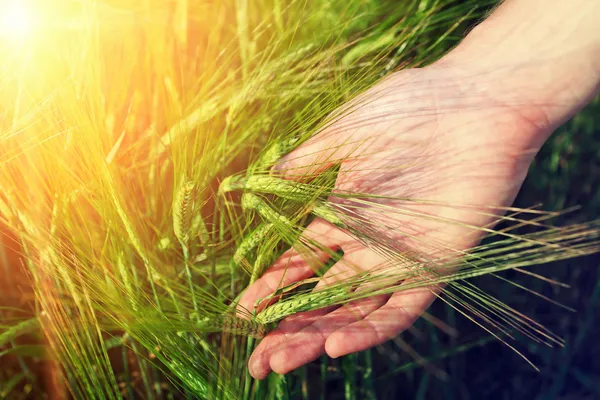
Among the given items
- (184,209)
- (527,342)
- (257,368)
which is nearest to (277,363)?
(257,368)

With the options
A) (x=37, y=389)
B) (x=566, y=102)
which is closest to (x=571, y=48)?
(x=566, y=102)

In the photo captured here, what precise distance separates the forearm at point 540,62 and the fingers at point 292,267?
32cm

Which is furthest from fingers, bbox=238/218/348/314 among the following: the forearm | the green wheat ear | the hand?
the forearm

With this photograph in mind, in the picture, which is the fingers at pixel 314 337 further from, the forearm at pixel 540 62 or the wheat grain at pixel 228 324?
the forearm at pixel 540 62

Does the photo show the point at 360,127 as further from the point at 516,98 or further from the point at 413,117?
the point at 516,98

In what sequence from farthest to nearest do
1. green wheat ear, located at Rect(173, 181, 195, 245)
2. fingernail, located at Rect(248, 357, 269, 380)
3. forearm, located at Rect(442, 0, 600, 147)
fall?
forearm, located at Rect(442, 0, 600, 147) → fingernail, located at Rect(248, 357, 269, 380) → green wheat ear, located at Rect(173, 181, 195, 245)

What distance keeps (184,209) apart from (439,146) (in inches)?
15.3

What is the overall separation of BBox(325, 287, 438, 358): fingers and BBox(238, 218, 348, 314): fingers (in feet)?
0.31

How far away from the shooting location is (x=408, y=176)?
72 centimetres

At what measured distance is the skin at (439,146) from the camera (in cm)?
68

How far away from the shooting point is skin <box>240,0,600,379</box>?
678 millimetres

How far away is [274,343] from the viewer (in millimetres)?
650

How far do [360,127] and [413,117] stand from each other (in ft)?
0.27

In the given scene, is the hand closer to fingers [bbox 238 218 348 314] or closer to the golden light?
fingers [bbox 238 218 348 314]
